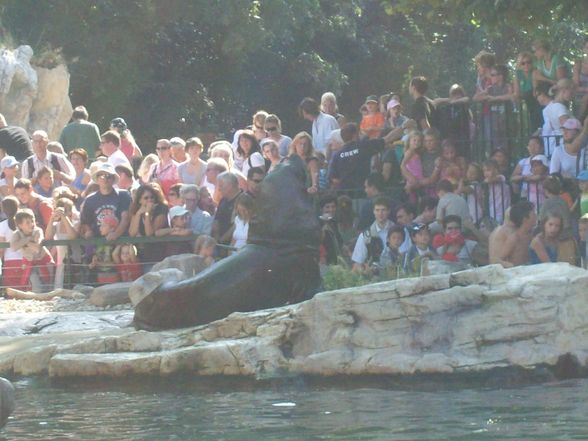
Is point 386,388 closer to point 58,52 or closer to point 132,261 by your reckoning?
point 132,261

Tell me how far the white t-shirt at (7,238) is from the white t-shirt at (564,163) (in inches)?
247

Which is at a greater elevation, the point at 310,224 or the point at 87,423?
the point at 310,224

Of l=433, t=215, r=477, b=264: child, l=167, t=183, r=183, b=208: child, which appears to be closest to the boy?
l=433, t=215, r=477, b=264: child

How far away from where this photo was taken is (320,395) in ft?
41.1

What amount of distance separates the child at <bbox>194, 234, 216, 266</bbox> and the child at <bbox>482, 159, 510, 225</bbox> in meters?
3.07

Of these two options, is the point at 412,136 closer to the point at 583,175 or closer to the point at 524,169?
the point at 524,169

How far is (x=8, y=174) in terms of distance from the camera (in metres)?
20.1

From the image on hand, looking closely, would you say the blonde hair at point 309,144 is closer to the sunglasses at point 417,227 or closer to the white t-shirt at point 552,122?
the sunglasses at point 417,227

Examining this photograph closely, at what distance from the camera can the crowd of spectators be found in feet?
54.1

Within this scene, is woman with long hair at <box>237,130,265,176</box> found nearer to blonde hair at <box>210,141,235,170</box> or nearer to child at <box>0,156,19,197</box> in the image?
blonde hair at <box>210,141,235,170</box>

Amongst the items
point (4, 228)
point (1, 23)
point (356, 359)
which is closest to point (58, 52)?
point (1, 23)

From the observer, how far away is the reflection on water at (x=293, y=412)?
420 inches

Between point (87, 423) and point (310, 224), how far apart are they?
397 centimetres

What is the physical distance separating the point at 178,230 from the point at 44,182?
262cm
